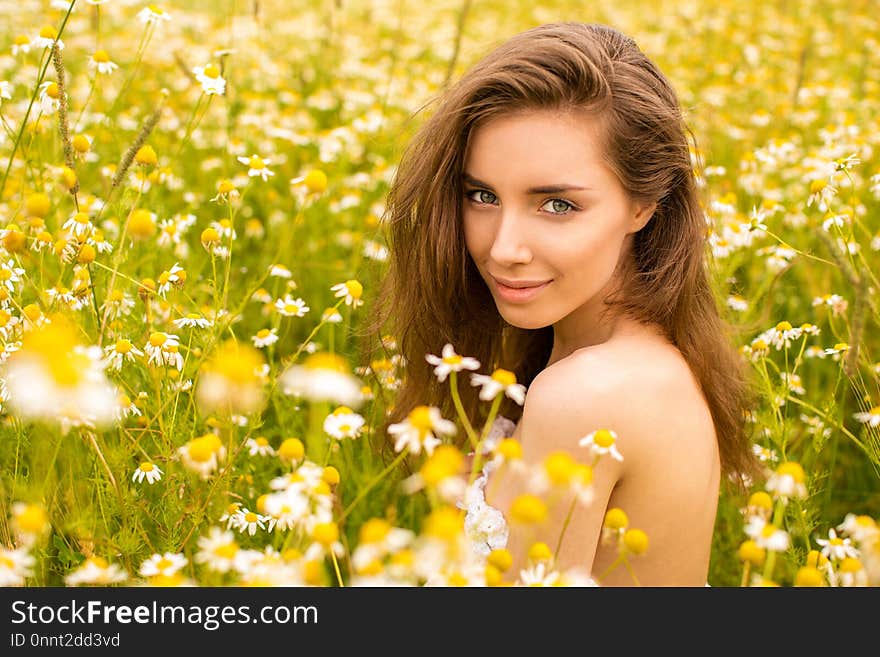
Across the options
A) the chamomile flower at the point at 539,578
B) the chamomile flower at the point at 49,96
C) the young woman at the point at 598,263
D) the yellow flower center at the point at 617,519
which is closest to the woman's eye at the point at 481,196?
the young woman at the point at 598,263

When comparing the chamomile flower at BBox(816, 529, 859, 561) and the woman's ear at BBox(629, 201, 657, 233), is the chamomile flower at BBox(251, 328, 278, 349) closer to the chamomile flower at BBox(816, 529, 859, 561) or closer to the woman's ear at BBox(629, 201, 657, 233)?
the woman's ear at BBox(629, 201, 657, 233)

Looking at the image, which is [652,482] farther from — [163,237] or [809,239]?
[809,239]

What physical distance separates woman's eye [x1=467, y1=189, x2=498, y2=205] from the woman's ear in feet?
1.03

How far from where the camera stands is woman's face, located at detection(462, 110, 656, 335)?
189 centimetres

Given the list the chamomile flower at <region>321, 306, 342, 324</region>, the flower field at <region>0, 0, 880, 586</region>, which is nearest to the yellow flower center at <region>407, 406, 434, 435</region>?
the flower field at <region>0, 0, 880, 586</region>

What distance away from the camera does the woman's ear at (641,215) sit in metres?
2.08

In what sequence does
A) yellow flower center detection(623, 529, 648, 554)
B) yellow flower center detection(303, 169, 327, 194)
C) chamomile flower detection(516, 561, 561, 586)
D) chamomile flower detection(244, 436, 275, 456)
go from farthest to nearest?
chamomile flower detection(244, 436, 275, 456), yellow flower center detection(303, 169, 327, 194), yellow flower center detection(623, 529, 648, 554), chamomile flower detection(516, 561, 561, 586)

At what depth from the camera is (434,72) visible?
559cm

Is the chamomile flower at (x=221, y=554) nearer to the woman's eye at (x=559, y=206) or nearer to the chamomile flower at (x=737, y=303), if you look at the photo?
the woman's eye at (x=559, y=206)

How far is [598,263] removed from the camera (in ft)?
6.46

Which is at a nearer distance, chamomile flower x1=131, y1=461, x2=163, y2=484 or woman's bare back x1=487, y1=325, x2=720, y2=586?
woman's bare back x1=487, y1=325, x2=720, y2=586

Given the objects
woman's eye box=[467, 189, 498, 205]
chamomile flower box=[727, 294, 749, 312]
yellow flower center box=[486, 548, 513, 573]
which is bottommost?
yellow flower center box=[486, 548, 513, 573]
